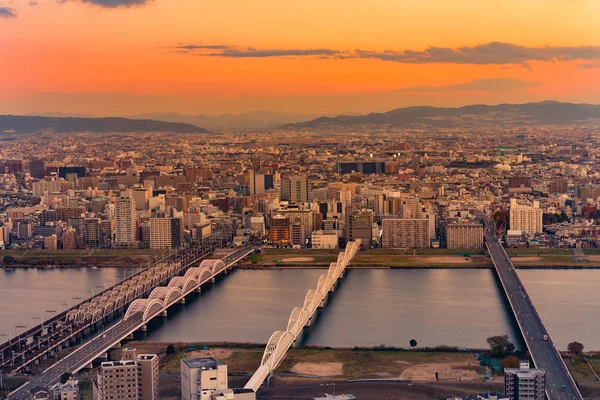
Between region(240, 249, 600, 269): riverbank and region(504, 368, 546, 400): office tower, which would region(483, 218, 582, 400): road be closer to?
region(504, 368, 546, 400): office tower

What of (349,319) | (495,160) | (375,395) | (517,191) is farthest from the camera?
(495,160)

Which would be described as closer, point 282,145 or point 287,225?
point 287,225

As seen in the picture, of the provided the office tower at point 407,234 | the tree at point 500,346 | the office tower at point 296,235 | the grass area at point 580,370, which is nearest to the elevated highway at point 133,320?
the office tower at point 296,235

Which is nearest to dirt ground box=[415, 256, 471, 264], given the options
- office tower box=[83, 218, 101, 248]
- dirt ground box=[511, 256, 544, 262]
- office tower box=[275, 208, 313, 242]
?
dirt ground box=[511, 256, 544, 262]

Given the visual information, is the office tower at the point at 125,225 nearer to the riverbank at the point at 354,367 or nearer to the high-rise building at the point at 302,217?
the high-rise building at the point at 302,217

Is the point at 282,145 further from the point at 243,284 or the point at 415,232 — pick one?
the point at 243,284

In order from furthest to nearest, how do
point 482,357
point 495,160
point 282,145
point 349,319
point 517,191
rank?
point 282,145, point 495,160, point 517,191, point 349,319, point 482,357

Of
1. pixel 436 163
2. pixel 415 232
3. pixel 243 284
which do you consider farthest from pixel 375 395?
pixel 436 163
